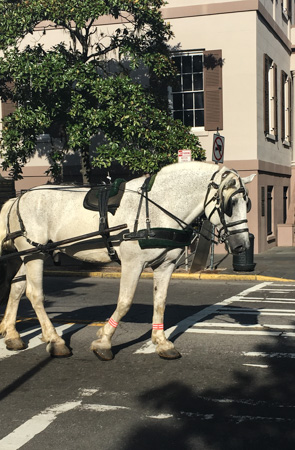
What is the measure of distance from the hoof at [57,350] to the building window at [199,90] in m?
15.9

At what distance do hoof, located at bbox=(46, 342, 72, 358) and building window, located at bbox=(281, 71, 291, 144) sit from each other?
21.3m

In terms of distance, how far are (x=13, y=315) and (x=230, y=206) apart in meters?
3.16

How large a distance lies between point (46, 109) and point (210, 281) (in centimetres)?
684

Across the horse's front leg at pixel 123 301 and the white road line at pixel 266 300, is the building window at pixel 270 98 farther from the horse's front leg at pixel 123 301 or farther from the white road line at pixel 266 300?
the horse's front leg at pixel 123 301

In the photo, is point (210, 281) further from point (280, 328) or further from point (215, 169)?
point (215, 169)

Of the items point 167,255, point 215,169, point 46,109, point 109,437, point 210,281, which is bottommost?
point 210,281

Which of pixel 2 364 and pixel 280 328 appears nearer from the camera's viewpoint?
pixel 2 364

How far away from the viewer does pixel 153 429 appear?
5.30 m

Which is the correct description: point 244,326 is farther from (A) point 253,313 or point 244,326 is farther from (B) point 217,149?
(B) point 217,149

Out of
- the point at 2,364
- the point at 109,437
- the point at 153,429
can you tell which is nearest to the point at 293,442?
the point at 153,429

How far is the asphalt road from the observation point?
5.17m

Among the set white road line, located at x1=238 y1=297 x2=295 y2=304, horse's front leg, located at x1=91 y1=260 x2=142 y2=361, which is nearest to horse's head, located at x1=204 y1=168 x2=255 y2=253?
horse's front leg, located at x1=91 y1=260 x2=142 y2=361

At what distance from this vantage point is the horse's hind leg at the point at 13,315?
316 inches

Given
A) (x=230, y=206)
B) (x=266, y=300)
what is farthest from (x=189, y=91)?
(x=230, y=206)
